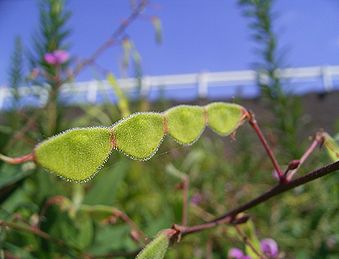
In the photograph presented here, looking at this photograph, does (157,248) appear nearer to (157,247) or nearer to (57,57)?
(157,247)

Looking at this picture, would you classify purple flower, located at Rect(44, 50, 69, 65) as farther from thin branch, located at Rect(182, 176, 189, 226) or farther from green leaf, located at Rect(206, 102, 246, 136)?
green leaf, located at Rect(206, 102, 246, 136)

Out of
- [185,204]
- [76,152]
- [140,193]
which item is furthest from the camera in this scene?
[140,193]

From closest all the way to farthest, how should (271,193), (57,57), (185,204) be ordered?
1. (271,193)
2. (185,204)
3. (57,57)

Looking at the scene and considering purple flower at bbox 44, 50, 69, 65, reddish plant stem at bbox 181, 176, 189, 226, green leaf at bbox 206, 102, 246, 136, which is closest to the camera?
green leaf at bbox 206, 102, 246, 136

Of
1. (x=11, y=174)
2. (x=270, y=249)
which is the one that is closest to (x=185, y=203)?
(x=270, y=249)

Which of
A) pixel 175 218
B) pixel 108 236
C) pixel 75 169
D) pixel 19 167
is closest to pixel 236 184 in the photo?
pixel 175 218

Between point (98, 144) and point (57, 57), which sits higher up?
point (98, 144)

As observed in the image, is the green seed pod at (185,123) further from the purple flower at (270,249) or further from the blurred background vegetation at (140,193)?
the purple flower at (270,249)

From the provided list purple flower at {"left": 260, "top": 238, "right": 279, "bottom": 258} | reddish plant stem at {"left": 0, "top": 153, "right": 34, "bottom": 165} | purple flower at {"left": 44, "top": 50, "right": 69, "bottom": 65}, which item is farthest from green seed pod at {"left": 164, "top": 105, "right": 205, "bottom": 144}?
purple flower at {"left": 44, "top": 50, "right": 69, "bottom": 65}
